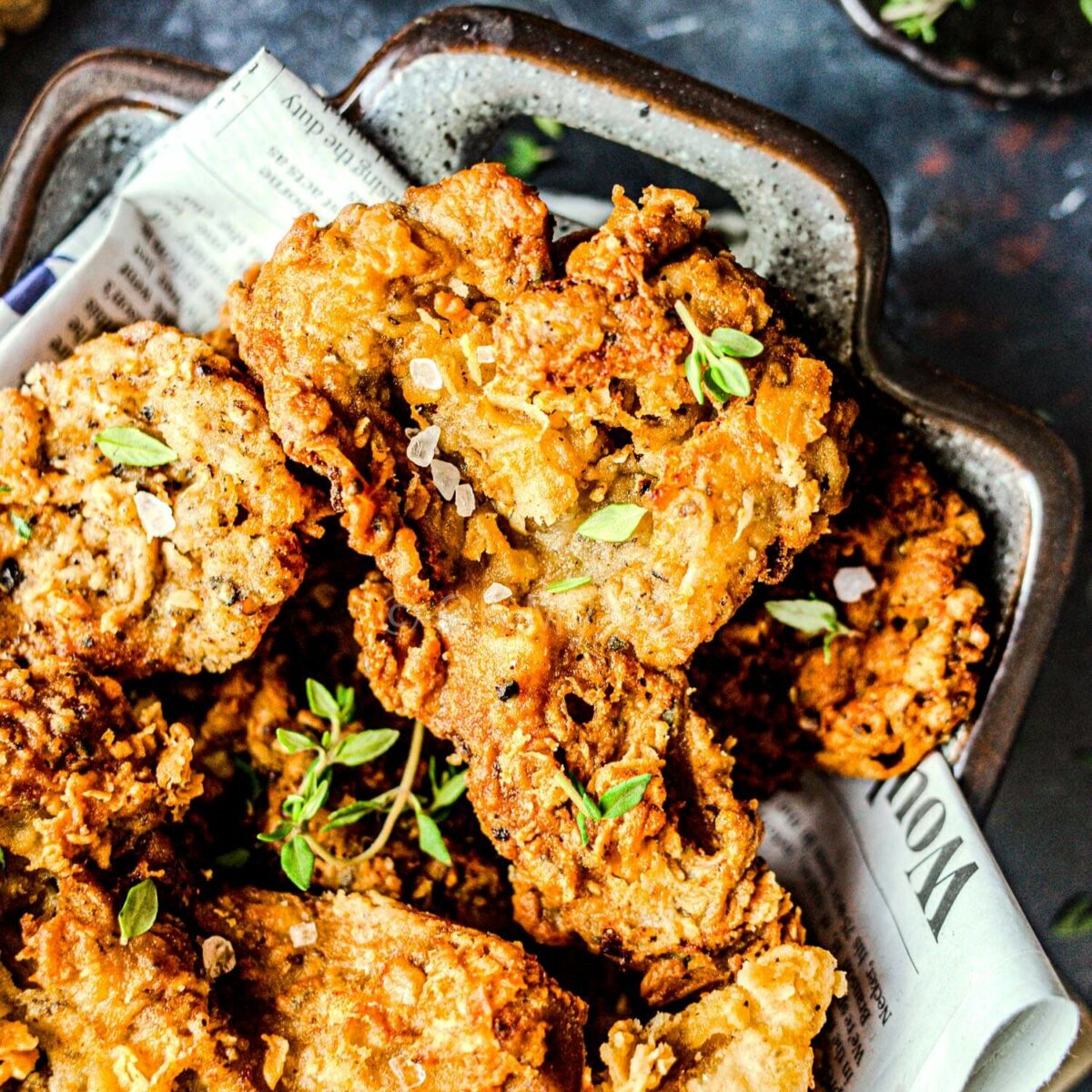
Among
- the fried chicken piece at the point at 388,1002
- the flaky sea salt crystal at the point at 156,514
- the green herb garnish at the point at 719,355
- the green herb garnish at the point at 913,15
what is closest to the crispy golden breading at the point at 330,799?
the fried chicken piece at the point at 388,1002

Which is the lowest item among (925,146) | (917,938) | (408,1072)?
(917,938)

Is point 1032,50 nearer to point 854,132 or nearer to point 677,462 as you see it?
point 854,132

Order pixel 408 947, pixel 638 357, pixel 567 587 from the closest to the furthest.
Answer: pixel 638 357 → pixel 567 587 → pixel 408 947

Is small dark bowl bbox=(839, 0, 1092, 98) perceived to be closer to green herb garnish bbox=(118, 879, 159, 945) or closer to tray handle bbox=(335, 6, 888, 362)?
tray handle bbox=(335, 6, 888, 362)

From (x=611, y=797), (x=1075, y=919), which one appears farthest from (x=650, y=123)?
(x=1075, y=919)

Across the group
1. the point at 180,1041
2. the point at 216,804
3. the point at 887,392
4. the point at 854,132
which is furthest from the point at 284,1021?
the point at 854,132

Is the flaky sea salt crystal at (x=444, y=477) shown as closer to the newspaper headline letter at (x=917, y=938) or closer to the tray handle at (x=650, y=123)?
the tray handle at (x=650, y=123)

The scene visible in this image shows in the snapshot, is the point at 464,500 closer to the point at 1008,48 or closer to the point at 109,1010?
the point at 109,1010

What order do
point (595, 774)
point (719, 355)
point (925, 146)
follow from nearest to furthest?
point (719, 355), point (595, 774), point (925, 146)
